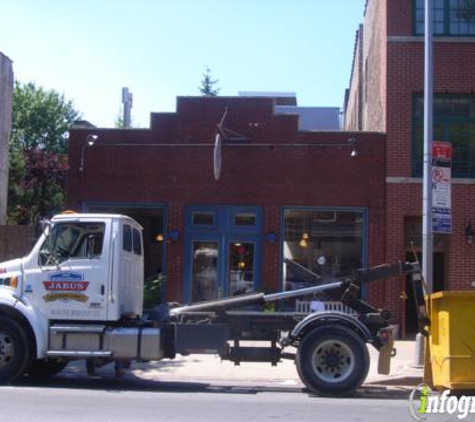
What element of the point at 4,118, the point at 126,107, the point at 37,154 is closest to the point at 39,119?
the point at 37,154

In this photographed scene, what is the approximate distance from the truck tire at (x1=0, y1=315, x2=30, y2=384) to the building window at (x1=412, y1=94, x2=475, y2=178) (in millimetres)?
11373

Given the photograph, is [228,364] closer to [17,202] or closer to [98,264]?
[98,264]

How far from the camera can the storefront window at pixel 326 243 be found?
1947 cm

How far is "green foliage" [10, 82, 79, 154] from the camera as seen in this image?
41.3 meters

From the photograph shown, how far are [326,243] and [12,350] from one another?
Result: 394 inches

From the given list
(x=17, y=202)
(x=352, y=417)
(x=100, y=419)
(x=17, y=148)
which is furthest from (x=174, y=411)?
(x=17, y=148)

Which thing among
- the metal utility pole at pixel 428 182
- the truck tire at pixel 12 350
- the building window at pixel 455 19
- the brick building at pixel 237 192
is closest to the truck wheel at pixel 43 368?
the truck tire at pixel 12 350

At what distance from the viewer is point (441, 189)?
1408cm

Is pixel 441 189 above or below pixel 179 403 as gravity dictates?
above

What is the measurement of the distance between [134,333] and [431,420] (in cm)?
465

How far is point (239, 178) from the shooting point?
19766 mm

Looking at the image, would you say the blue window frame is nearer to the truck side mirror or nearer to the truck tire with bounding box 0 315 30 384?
the truck side mirror

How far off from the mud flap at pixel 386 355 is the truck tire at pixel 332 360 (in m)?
0.27

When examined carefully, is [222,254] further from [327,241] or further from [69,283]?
[69,283]
